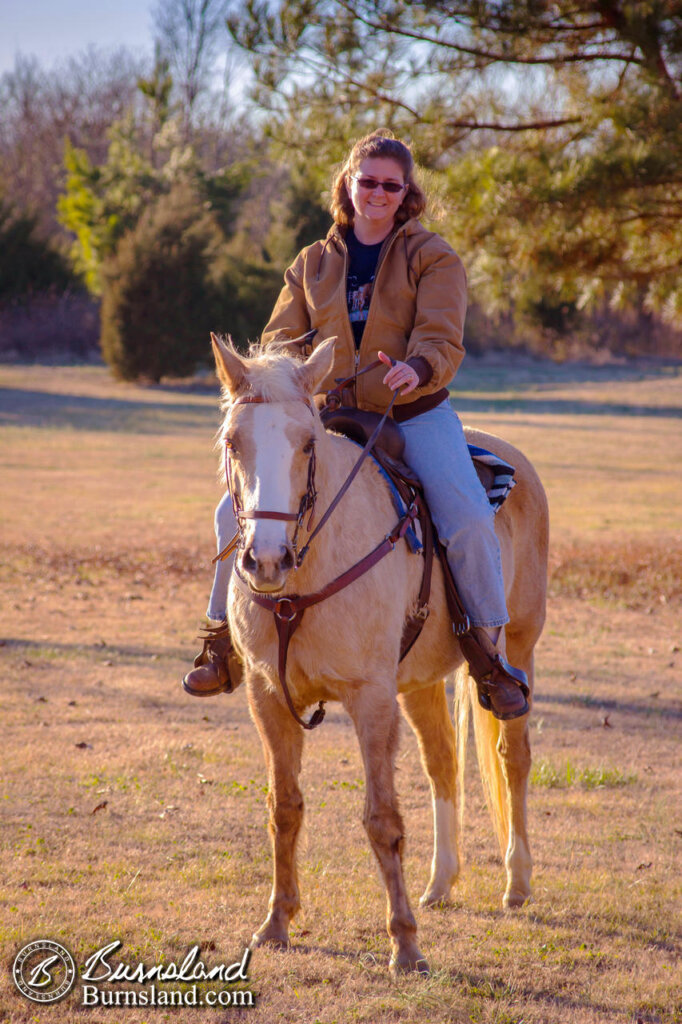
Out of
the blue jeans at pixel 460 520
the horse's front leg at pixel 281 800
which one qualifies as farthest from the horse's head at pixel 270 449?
the horse's front leg at pixel 281 800

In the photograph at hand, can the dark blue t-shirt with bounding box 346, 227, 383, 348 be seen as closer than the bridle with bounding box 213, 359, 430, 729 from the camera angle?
No

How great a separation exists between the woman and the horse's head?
59 cm

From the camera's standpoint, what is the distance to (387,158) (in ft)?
13.6

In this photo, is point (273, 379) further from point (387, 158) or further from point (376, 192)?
point (387, 158)

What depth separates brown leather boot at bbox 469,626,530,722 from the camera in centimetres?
426

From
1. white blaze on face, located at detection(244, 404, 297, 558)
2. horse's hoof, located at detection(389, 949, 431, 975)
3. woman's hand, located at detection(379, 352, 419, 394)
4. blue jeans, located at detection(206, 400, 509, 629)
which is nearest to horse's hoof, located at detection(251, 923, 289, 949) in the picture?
horse's hoof, located at detection(389, 949, 431, 975)

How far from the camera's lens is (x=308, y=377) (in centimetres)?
348

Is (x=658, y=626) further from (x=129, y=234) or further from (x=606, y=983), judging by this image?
(x=129, y=234)

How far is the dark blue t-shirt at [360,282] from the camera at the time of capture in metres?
4.30

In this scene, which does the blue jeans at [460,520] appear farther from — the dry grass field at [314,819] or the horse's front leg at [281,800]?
the dry grass field at [314,819]

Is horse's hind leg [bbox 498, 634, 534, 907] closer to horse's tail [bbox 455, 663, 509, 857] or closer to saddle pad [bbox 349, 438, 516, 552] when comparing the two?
horse's tail [bbox 455, 663, 509, 857]

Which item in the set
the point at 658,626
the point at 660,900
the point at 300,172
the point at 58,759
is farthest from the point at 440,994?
the point at 300,172

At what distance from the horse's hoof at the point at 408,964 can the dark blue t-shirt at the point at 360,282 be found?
8.15 ft

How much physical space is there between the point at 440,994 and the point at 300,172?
9.51 metres
